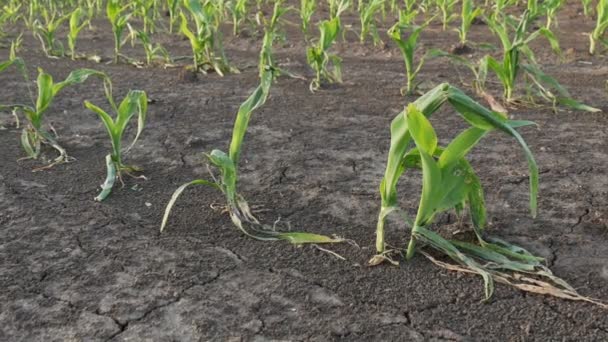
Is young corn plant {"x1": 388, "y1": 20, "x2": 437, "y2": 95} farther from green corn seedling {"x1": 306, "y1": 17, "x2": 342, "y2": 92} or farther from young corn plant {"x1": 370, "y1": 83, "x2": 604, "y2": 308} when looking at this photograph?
young corn plant {"x1": 370, "y1": 83, "x2": 604, "y2": 308}

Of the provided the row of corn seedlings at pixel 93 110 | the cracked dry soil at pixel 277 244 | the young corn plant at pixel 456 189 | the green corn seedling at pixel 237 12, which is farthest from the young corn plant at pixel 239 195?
the green corn seedling at pixel 237 12

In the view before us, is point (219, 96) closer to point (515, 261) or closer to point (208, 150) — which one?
point (208, 150)

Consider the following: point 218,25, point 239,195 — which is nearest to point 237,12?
point 218,25

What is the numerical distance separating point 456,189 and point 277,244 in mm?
504

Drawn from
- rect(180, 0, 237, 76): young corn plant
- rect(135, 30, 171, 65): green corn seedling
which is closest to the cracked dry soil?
rect(180, 0, 237, 76): young corn plant

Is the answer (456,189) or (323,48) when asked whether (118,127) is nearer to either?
(456,189)

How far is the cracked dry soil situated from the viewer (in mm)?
1641

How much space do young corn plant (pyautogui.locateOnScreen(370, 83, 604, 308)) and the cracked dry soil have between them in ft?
0.17

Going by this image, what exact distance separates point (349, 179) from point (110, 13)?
229 centimetres

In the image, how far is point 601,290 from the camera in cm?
175

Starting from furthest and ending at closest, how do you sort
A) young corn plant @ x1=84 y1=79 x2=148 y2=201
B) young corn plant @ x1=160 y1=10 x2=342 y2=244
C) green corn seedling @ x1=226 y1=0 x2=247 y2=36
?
green corn seedling @ x1=226 y1=0 x2=247 y2=36
young corn plant @ x1=84 y1=79 x2=148 y2=201
young corn plant @ x1=160 y1=10 x2=342 y2=244

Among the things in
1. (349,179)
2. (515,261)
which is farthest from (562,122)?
(515,261)

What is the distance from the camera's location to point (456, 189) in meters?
1.85

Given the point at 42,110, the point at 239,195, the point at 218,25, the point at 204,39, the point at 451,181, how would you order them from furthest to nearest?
the point at 218,25
the point at 204,39
the point at 42,110
the point at 239,195
the point at 451,181
